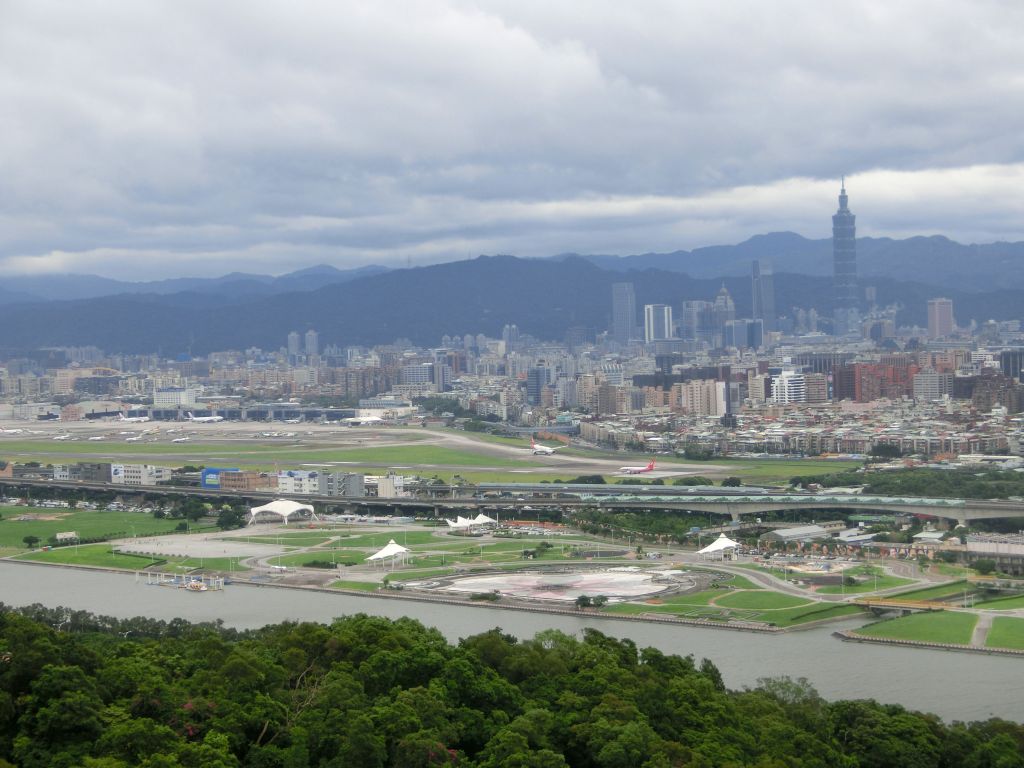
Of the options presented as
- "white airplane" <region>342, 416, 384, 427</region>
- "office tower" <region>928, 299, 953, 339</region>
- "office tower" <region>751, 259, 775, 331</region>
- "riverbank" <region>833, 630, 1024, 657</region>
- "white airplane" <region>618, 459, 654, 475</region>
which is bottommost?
"white airplane" <region>342, 416, 384, 427</region>

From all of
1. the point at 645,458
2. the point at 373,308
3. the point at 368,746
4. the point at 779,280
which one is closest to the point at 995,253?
the point at 779,280

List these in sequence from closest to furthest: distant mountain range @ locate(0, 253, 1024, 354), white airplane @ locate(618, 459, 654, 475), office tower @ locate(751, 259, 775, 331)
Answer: white airplane @ locate(618, 459, 654, 475) → office tower @ locate(751, 259, 775, 331) → distant mountain range @ locate(0, 253, 1024, 354)

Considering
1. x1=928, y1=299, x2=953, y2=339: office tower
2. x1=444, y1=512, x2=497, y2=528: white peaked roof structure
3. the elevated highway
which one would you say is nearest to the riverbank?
the elevated highway

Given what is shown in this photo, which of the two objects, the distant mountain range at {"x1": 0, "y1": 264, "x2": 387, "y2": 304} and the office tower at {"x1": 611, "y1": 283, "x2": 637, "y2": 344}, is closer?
the office tower at {"x1": 611, "y1": 283, "x2": 637, "y2": 344}

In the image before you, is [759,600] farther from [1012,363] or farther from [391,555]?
[1012,363]

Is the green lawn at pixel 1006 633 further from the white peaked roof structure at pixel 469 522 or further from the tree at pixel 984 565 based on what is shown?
the white peaked roof structure at pixel 469 522

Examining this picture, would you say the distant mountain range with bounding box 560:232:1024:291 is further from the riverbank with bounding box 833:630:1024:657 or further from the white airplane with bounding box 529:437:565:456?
the riverbank with bounding box 833:630:1024:657

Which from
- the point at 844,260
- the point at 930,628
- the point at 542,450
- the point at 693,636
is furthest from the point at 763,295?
the point at 693,636

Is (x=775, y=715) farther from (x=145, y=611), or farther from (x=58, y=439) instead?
(x=58, y=439)
